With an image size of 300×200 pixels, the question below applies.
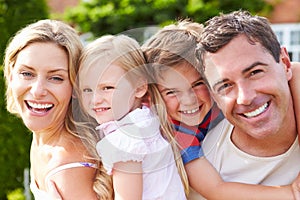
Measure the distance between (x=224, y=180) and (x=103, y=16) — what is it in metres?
11.8

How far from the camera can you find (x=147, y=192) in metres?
3.12

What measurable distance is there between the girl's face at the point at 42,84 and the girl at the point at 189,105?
18.1 inches

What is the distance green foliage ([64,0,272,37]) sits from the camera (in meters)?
14.3

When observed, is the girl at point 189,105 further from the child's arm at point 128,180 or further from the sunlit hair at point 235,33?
the child's arm at point 128,180

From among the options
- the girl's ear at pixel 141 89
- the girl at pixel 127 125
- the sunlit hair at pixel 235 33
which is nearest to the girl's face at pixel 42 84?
the girl at pixel 127 125

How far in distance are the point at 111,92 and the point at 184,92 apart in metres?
0.36

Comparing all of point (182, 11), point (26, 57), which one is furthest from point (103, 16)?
point (26, 57)

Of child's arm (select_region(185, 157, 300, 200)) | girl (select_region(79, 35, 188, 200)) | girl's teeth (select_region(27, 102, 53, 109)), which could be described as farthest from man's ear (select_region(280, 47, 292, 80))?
girl's teeth (select_region(27, 102, 53, 109))

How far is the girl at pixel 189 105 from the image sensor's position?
3.14 meters

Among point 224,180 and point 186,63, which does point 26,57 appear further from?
point 224,180

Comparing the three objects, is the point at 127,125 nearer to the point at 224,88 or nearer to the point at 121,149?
the point at 121,149

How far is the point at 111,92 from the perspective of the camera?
3.07 metres

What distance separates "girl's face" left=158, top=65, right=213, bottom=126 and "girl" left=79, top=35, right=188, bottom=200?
0.26 ft

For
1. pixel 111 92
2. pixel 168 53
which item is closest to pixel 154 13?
pixel 168 53
